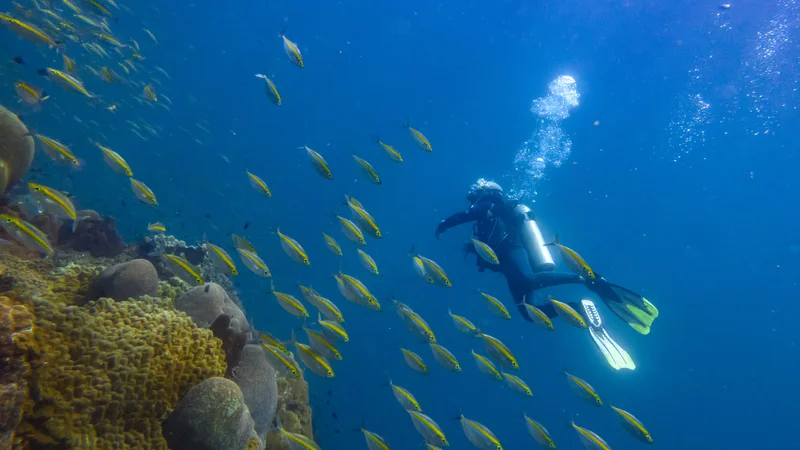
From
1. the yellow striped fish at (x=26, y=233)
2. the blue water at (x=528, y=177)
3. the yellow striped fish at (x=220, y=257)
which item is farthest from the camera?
the blue water at (x=528, y=177)

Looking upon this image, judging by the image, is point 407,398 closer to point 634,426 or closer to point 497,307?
point 497,307

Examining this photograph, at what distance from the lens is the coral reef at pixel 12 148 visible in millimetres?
4875

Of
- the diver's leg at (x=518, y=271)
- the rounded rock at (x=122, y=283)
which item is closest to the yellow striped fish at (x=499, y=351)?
the rounded rock at (x=122, y=283)

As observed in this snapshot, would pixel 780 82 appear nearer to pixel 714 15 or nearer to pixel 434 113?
pixel 714 15

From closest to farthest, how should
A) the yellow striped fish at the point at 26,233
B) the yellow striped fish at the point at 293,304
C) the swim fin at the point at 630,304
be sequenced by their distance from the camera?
the yellow striped fish at the point at 26,233 < the yellow striped fish at the point at 293,304 < the swim fin at the point at 630,304

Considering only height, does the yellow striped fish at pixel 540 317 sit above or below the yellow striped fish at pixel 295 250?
above

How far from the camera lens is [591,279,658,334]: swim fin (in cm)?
934

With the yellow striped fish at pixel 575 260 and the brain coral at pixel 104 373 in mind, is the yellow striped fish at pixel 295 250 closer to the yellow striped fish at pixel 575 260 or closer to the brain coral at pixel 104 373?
the brain coral at pixel 104 373

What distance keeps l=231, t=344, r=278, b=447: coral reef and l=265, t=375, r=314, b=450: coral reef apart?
1.46 m

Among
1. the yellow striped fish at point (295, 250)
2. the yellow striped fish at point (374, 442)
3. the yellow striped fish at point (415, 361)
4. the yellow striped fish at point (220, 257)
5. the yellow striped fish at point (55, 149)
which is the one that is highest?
the yellow striped fish at point (295, 250)

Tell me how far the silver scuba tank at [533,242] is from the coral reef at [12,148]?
34.0ft

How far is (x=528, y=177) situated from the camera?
235 feet

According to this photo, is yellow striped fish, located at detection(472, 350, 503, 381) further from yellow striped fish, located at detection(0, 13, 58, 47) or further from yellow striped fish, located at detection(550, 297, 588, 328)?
yellow striped fish, located at detection(0, 13, 58, 47)

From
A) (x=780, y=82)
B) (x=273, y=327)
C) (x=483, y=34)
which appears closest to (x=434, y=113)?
(x=483, y=34)
